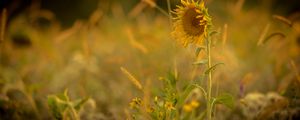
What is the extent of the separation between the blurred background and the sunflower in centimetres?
10

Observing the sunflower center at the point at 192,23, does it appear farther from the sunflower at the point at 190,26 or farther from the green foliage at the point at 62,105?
the green foliage at the point at 62,105

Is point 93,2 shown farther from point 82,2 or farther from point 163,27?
point 163,27

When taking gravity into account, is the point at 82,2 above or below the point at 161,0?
above

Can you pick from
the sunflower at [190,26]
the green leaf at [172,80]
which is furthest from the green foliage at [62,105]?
the sunflower at [190,26]

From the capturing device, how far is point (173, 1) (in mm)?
4441

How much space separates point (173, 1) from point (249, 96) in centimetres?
259

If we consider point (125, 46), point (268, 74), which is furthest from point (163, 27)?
point (268, 74)

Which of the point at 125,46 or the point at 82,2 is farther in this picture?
the point at 82,2

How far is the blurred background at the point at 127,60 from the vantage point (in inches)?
83.4

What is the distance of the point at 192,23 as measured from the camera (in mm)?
1590

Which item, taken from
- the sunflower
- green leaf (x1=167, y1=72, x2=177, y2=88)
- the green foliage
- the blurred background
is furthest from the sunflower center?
the green foliage

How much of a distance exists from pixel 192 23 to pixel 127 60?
147 cm

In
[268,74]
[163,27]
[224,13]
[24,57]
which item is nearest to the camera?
[268,74]

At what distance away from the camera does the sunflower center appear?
157cm
